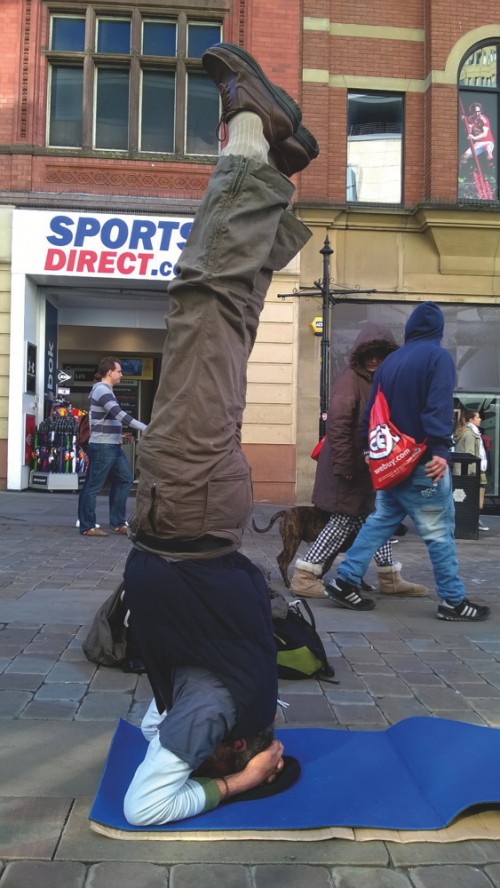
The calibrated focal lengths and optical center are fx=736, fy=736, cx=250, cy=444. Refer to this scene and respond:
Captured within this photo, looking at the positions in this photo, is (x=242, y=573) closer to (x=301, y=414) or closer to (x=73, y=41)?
(x=301, y=414)

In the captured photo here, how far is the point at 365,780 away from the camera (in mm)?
2418

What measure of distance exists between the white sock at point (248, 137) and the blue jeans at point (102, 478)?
20.5ft

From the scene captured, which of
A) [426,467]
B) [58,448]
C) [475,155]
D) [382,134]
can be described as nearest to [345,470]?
[426,467]

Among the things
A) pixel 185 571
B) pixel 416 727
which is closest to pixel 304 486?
pixel 416 727

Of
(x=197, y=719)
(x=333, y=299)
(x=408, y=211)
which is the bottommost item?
(x=197, y=719)

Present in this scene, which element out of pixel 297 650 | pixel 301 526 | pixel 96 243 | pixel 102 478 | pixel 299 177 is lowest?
pixel 297 650

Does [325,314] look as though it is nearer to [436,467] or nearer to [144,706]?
[436,467]

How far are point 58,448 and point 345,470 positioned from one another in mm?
8628

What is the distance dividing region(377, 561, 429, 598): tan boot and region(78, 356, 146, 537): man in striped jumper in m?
3.42

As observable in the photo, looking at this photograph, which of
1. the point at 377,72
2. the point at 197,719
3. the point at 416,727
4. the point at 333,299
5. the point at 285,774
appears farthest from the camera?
the point at 377,72

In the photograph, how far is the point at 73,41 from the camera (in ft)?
43.5

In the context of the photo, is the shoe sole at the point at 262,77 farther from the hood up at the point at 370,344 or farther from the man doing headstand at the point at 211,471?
the hood up at the point at 370,344

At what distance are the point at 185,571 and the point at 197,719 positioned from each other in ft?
1.34

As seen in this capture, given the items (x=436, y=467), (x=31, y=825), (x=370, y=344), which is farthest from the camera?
(x=370, y=344)
